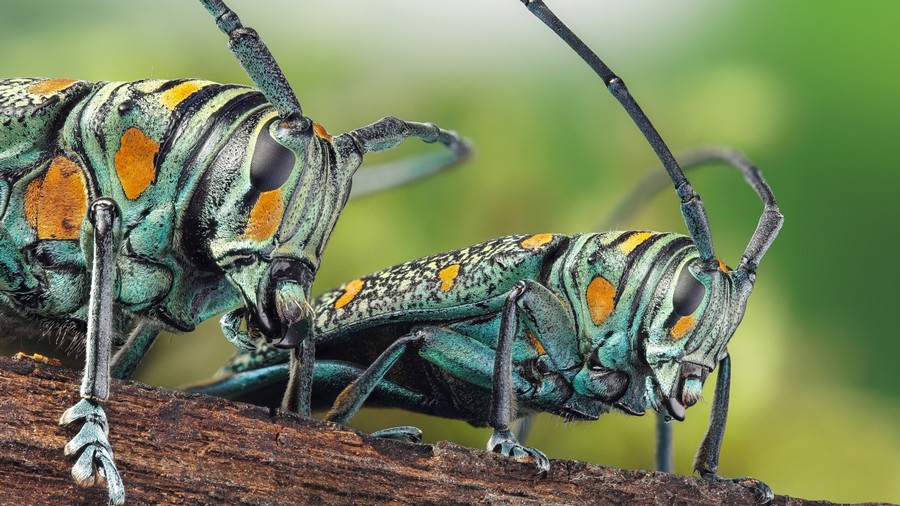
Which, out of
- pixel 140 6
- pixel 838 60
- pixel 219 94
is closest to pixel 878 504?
pixel 219 94

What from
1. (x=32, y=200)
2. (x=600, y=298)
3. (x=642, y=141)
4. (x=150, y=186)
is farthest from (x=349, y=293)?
(x=642, y=141)

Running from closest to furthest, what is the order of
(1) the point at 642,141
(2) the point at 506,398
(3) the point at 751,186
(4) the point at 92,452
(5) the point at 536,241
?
(4) the point at 92,452 → (2) the point at 506,398 → (5) the point at 536,241 → (3) the point at 751,186 → (1) the point at 642,141

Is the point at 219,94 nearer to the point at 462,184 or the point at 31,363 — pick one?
the point at 31,363

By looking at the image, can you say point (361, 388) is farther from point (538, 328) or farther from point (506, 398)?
point (538, 328)

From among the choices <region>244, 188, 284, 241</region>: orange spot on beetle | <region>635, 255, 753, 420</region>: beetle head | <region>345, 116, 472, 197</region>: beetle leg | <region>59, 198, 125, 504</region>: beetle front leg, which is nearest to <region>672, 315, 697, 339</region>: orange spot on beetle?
<region>635, 255, 753, 420</region>: beetle head

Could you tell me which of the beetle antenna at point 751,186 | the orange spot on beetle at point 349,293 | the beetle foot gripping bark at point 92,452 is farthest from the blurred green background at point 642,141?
the beetle foot gripping bark at point 92,452
